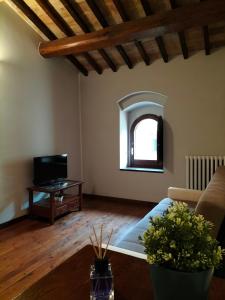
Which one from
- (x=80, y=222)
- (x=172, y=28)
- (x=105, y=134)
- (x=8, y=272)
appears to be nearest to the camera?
(x=8, y=272)

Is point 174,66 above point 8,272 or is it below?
above

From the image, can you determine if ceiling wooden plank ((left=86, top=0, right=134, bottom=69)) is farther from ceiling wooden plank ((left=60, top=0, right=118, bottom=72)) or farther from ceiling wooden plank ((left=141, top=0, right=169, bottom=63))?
ceiling wooden plank ((left=141, top=0, right=169, bottom=63))

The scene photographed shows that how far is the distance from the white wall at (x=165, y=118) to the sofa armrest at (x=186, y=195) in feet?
3.68

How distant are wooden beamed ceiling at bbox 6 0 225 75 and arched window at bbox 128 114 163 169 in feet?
3.94

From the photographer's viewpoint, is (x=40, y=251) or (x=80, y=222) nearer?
(x=40, y=251)

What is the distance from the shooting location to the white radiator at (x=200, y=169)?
4.14 metres

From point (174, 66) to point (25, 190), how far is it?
3306mm

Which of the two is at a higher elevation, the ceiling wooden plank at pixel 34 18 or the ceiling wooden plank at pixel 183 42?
the ceiling wooden plank at pixel 34 18

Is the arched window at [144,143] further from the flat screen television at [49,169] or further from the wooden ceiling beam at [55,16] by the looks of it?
the wooden ceiling beam at [55,16]

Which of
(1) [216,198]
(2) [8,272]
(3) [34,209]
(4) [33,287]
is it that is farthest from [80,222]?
(4) [33,287]

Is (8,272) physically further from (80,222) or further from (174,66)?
(174,66)

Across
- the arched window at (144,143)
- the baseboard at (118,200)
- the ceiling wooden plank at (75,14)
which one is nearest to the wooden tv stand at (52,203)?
the baseboard at (118,200)

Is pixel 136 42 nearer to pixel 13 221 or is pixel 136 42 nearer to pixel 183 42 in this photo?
pixel 183 42

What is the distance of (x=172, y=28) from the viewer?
3289 mm
